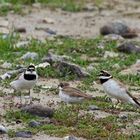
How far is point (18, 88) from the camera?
11289 millimetres

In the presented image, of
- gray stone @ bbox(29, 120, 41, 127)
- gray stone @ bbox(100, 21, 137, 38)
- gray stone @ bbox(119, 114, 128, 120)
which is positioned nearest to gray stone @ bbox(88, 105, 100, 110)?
gray stone @ bbox(119, 114, 128, 120)

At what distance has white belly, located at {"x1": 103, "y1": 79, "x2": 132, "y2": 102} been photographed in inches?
431

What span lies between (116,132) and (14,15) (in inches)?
359

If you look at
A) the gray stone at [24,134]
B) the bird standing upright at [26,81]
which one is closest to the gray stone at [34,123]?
the gray stone at [24,134]

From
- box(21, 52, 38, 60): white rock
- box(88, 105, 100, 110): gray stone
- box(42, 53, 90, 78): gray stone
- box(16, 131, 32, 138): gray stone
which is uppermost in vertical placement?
box(16, 131, 32, 138): gray stone

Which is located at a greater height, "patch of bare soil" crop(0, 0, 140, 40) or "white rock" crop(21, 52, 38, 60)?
"white rock" crop(21, 52, 38, 60)

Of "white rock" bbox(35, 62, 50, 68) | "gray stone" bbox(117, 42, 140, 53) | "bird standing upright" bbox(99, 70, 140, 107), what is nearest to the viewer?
"bird standing upright" bbox(99, 70, 140, 107)

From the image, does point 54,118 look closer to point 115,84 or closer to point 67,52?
point 115,84

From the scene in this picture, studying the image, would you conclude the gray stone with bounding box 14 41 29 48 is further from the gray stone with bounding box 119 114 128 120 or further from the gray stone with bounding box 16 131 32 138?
the gray stone with bounding box 16 131 32 138

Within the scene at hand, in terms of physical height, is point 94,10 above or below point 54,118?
below

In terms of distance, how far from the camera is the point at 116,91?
1098 cm

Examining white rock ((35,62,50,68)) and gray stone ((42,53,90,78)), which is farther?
white rock ((35,62,50,68))

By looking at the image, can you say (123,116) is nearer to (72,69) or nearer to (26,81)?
(26,81)

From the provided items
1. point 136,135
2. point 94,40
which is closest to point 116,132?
point 136,135
